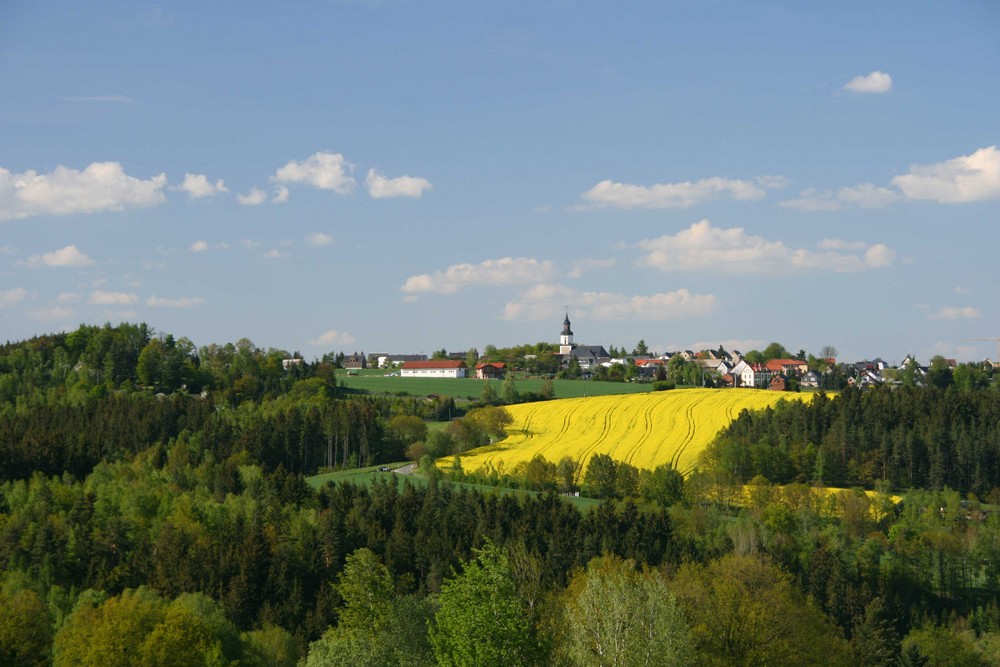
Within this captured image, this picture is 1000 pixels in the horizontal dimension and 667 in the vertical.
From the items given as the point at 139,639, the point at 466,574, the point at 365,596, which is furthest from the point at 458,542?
the point at 466,574

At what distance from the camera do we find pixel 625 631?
131 ft

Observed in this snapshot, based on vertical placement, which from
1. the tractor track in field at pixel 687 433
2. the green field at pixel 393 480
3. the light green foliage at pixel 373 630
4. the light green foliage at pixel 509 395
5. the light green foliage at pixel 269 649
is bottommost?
the light green foliage at pixel 269 649

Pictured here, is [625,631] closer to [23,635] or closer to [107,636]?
[107,636]

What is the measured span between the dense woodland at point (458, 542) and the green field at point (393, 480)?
2.34 m

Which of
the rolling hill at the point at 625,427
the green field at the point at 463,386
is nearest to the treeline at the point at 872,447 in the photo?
the rolling hill at the point at 625,427

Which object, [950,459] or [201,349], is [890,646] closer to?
[950,459]

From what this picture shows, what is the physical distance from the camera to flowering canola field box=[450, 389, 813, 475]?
395 ft

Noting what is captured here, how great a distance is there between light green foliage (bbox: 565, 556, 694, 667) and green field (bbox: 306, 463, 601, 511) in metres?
55.6

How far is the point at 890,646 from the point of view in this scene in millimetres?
68688

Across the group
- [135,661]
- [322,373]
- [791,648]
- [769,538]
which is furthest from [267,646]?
[322,373]

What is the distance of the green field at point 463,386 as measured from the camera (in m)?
169

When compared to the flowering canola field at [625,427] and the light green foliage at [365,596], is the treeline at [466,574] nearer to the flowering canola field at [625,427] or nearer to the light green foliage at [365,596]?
the light green foliage at [365,596]

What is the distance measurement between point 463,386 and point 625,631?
138105 millimetres

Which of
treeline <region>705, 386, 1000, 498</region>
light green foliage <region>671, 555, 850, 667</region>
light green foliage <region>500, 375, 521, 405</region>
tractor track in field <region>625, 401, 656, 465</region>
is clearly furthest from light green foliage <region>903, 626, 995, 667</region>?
light green foliage <region>500, 375, 521, 405</region>
